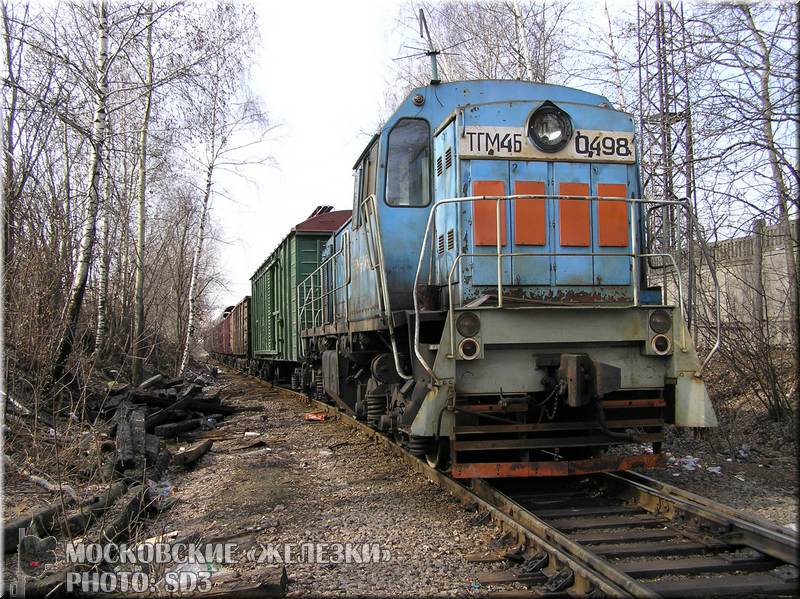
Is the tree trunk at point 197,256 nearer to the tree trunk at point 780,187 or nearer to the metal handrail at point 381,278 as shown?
the metal handrail at point 381,278

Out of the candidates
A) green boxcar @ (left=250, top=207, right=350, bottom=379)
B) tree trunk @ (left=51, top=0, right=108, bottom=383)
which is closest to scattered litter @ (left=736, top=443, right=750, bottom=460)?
tree trunk @ (left=51, top=0, right=108, bottom=383)

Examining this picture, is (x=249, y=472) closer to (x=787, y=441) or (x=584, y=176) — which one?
(x=584, y=176)

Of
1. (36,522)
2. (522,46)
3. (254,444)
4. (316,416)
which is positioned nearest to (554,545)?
(36,522)

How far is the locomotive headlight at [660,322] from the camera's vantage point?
A: 16.3 feet

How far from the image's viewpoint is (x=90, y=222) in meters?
9.49

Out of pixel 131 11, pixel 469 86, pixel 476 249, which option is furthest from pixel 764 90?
pixel 131 11

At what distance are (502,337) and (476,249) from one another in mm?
976

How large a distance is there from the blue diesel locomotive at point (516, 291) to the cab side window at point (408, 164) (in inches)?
0.6

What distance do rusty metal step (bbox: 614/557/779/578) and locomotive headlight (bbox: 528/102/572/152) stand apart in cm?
348

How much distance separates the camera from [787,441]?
23.2 ft

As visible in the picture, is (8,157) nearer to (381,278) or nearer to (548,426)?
(381,278)

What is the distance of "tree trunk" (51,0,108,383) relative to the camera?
815 cm

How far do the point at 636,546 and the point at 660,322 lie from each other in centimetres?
186

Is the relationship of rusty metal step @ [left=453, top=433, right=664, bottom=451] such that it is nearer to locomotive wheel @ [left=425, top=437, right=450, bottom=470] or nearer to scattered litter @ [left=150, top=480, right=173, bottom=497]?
locomotive wheel @ [left=425, top=437, right=450, bottom=470]
